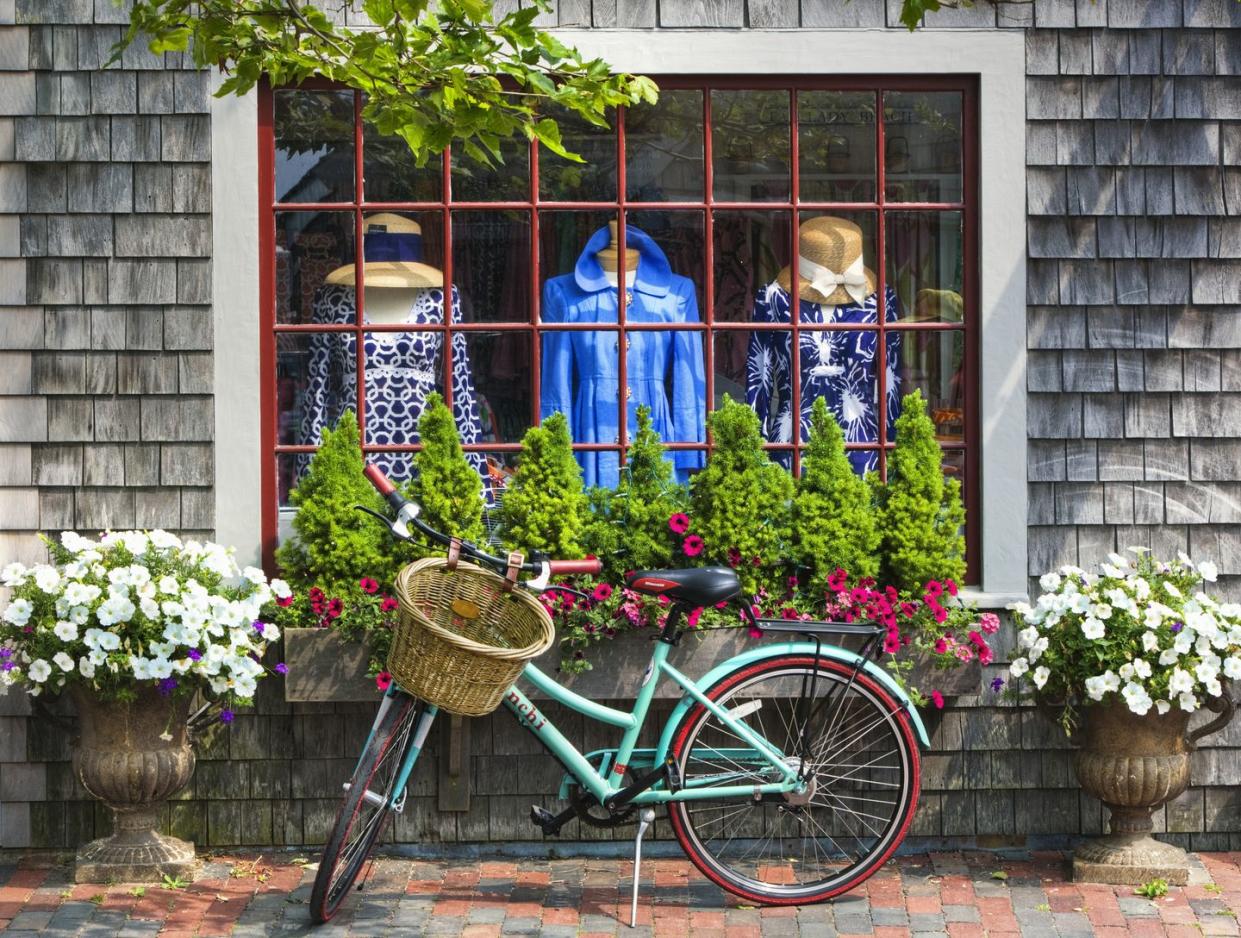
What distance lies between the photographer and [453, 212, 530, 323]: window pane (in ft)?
18.6

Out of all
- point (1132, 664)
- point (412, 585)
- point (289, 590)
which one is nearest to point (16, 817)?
point (289, 590)

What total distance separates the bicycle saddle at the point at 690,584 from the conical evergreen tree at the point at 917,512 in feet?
2.42

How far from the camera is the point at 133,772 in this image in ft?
16.8

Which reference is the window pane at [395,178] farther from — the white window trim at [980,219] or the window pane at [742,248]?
the window pane at [742,248]

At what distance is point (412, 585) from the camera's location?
4.70 meters

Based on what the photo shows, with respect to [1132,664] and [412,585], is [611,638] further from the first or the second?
[1132,664]

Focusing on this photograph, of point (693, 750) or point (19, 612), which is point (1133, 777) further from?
point (19, 612)

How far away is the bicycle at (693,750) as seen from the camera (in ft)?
15.6

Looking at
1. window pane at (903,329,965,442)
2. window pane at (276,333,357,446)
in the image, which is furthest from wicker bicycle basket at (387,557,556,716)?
window pane at (903,329,965,442)

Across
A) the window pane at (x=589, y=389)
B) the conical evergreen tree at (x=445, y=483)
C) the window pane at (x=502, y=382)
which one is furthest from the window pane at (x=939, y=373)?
the conical evergreen tree at (x=445, y=483)

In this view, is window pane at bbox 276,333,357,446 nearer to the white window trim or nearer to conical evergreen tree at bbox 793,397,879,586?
the white window trim

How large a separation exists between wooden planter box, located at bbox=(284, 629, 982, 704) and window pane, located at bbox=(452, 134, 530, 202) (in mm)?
1554

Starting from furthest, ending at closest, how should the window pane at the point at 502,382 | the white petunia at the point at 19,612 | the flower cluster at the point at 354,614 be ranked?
the window pane at the point at 502,382 < the flower cluster at the point at 354,614 < the white petunia at the point at 19,612

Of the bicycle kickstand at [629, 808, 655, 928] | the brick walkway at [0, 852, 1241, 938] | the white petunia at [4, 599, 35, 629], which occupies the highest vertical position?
the white petunia at [4, 599, 35, 629]
